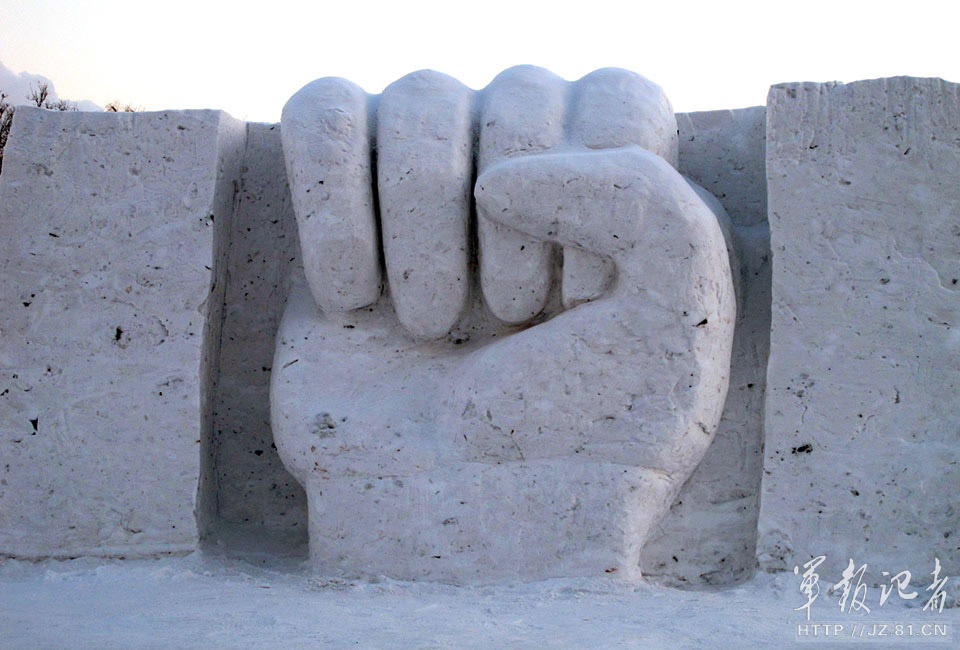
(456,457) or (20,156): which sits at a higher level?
(20,156)

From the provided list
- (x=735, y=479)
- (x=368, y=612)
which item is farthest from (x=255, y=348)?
(x=735, y=479)

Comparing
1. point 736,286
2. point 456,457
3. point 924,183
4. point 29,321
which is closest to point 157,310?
point 29,321

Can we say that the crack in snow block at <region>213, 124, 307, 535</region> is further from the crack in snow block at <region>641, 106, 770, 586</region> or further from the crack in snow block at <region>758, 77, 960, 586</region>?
the crack in snow block at <region>758, 77, 960, 586</region>

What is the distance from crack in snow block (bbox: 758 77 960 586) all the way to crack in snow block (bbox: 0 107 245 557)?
1.21 metres

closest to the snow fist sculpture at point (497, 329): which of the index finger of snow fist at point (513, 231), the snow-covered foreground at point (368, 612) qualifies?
the index finger of snow fist at point (513, 231)

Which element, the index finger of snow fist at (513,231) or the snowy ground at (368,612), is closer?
the snowy ground at (368,612)

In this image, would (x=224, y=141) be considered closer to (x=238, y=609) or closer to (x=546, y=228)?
(x=546, y=228)

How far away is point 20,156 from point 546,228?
3.90 feet

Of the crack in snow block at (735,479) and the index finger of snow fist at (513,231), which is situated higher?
the index finger of snow fist at (513,231)

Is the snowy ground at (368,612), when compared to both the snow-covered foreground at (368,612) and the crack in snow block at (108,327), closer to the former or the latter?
the snow-covered foreground at (368,612)

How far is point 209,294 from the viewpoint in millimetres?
2254

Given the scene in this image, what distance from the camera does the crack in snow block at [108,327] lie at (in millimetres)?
2160

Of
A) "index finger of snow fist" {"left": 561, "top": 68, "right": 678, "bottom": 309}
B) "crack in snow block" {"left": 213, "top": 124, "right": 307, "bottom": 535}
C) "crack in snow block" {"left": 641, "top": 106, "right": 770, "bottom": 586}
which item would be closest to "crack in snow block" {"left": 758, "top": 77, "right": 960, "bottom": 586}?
"crack in snow block" {"left": 641, "top": 106, "right": 770, "bottom": 586}

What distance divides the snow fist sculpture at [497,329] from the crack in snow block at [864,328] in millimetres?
165
